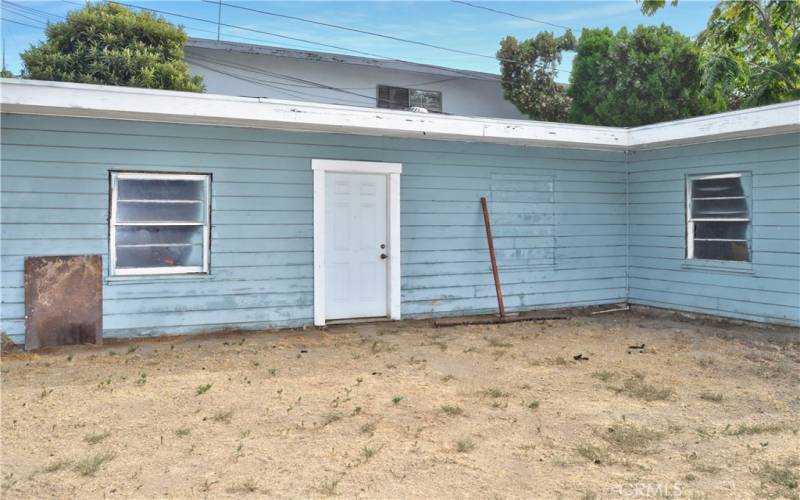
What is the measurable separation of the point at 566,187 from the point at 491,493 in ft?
22.5

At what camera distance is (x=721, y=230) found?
8.29 m

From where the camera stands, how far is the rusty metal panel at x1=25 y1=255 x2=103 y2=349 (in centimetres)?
618

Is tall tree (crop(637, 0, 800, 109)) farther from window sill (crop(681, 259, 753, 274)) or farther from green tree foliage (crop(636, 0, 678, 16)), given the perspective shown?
window sill (crop(681, 259, 753, 274))

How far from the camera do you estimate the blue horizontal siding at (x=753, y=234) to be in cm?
746

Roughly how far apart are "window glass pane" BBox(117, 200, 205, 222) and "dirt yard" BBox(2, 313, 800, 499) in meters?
1.40

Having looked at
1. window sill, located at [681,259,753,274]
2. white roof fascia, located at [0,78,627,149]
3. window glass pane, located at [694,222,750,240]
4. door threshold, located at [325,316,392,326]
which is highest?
white roof fascia, located at [0,78,627,149]

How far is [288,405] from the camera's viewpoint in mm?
4371

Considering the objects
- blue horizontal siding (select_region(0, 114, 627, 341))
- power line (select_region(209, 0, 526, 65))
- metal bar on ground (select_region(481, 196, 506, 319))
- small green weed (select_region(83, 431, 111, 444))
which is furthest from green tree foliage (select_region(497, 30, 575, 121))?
small green weed (select_region(83, 431, 111, 444))

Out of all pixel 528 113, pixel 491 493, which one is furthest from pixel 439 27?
pixel 491 493

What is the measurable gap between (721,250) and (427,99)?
29.1ft

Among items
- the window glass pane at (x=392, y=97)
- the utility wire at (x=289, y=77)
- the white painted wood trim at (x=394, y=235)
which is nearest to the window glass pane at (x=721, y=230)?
the white painted wood trim at (x=394, y=235)

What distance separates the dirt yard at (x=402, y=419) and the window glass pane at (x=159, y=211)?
1402mm

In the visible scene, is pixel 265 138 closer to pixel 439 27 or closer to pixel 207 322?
pixel 207 322

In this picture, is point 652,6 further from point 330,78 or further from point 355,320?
point 355,320
